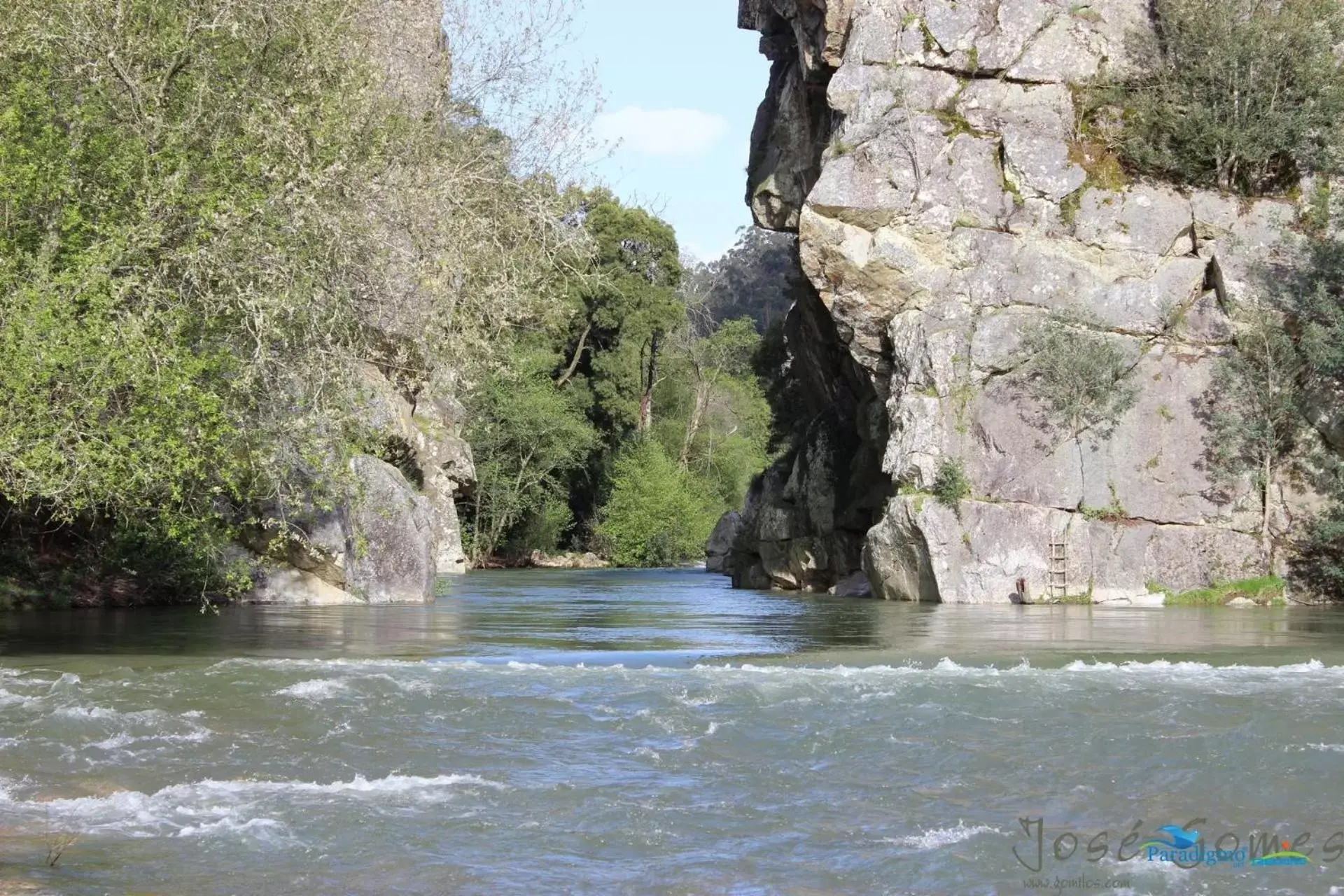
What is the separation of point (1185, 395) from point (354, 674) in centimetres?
2444

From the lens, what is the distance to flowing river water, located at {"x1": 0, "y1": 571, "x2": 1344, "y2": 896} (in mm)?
7691

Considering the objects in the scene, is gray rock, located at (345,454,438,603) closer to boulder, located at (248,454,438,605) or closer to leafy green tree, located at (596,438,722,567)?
boulder, located at (248,454,438,605)

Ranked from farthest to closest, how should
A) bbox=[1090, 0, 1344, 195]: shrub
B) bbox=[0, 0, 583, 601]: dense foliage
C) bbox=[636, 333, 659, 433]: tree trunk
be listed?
bbox=[636, 333, 659, 433]: tree trunk < bbox=[1090, 0, 1344, 195]: shrub < bbox=[0, 0, 583, 601]: dense foliage

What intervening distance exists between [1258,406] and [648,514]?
39.7 meters

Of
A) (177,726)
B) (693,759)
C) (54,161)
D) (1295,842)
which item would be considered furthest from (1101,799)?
(54,161)

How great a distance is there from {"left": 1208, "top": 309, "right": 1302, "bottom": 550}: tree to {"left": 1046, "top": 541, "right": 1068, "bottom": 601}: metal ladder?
434 cm

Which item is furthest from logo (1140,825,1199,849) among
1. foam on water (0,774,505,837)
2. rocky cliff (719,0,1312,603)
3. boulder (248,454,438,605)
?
rocky cliff (719,0,1312,603)

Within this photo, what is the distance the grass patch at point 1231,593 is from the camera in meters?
30.8

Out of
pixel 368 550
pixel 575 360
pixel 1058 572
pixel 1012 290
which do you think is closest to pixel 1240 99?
pixel 1012 290

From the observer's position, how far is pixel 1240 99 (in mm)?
35625

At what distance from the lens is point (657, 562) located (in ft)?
227

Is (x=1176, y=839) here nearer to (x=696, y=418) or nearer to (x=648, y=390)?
(x=648, y=390)

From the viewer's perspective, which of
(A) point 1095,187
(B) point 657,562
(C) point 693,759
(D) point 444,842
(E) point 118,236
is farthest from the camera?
(B) point 657,562

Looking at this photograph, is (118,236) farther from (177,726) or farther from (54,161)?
(177,726)
